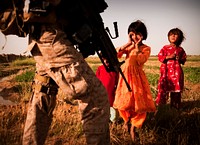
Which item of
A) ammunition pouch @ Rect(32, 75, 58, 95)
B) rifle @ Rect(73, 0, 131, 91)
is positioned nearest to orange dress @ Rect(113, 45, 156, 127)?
rifle @ Rect(73, 0, 131, 91)

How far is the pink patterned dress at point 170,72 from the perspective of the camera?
557 centimetres

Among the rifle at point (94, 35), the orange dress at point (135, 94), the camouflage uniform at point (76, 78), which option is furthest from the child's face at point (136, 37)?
the camouflage uniform at point (76, 78)

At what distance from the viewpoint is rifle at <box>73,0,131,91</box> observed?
2105 mm

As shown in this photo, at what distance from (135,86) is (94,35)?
1561 mm

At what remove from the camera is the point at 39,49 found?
6.86 feet

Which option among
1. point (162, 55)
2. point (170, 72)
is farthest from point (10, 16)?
point (170, 72)

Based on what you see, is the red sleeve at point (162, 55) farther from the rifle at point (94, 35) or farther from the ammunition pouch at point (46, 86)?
the ammunition pouch at point (46, 86)

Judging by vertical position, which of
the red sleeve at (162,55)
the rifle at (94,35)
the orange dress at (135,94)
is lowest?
the orange dress at (135,94)

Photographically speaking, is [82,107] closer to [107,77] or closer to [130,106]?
[130,106]

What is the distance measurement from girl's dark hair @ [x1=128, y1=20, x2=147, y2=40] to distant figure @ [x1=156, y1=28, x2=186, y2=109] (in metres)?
1.79

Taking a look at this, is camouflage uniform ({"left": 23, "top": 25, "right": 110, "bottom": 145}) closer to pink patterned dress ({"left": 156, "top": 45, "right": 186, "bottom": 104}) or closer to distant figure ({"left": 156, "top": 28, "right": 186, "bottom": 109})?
distant figure ({"left": 156, "top": 28, "right": 186, "bottom": 109})

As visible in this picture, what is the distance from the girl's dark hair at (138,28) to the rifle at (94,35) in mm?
1290

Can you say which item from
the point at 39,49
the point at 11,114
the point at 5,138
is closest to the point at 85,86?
the point at 39,49

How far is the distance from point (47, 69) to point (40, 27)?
32 centimetres
